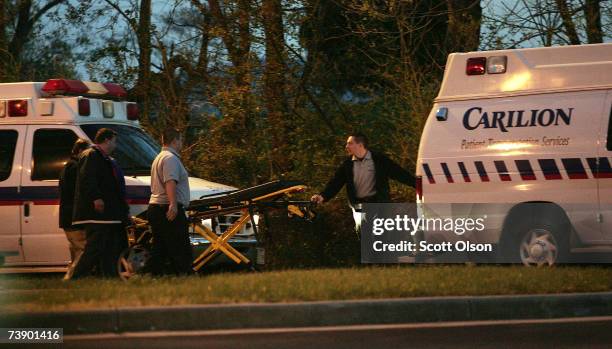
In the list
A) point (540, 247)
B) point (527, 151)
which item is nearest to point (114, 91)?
point (527, 151)

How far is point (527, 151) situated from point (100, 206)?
177 inches

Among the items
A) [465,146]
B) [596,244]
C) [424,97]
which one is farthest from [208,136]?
[596,244]

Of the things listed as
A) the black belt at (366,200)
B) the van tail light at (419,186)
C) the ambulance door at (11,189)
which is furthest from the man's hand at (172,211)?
the van tail light at (419,186)

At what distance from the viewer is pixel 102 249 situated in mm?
11680

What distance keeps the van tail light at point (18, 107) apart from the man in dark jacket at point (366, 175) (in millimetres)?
3569

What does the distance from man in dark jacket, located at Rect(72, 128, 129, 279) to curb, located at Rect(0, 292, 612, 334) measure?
279 centimetres

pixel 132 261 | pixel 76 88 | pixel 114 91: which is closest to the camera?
pixel 132 261

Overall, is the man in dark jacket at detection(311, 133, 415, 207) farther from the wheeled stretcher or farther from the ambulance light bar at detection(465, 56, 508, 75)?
the ambulance light bar at detection(465, 56, 508, 75)

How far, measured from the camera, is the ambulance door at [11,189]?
12922mm

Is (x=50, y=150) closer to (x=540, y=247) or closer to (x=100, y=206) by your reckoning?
(x=100, y=206)

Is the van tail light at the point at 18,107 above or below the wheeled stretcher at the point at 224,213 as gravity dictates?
above

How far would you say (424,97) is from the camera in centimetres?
1730

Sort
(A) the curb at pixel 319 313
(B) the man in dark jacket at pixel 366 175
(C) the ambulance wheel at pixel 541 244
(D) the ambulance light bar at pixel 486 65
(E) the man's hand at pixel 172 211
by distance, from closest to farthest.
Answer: (A) the curb at pixel 319 313, (E) the man's hand at pixel 172 211, (C) the ambulance wheel at pixel 541 244, (D) the ambulance light bar at pixel 486 65, (B) the man in dark jacket at pixel 366 175

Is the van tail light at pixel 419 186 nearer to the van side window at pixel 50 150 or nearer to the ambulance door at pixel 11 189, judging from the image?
the van side window at pixel 50 150
